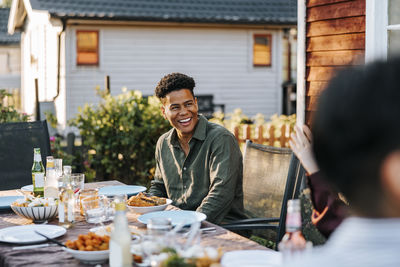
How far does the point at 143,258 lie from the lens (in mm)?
2092

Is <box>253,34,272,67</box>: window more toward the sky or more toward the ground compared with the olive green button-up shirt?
more toward the sky

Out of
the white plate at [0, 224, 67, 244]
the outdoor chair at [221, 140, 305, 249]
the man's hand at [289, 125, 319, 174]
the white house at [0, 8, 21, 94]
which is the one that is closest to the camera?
the man's hand at [289, 125, 319, 174]

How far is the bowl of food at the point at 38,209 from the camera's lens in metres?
2.96

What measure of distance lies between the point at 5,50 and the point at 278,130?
19.7 m

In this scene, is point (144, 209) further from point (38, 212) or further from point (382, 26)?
point (382, 26)

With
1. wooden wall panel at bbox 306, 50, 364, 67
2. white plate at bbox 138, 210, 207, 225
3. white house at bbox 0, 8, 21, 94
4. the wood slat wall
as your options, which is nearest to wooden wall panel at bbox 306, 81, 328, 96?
the wood slat wall

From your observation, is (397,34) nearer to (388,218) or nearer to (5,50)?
(388,218)

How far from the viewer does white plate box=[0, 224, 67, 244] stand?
100 inches

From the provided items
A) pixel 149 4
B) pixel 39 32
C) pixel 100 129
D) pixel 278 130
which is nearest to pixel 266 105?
pixel 149 4

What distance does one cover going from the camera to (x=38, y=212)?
2.96 m

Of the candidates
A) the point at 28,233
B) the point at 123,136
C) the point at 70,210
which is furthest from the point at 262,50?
the point at 28,233

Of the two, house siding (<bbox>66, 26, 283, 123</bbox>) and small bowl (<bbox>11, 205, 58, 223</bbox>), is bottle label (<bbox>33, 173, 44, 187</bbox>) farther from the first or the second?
house siding (<bbox>66, 26, 283, 123</bbox>)

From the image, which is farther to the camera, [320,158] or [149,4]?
[149,4]

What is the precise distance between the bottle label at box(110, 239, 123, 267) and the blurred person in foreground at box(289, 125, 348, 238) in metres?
0.79
